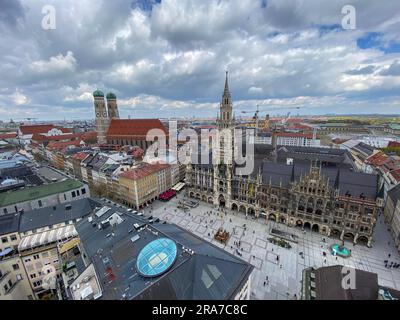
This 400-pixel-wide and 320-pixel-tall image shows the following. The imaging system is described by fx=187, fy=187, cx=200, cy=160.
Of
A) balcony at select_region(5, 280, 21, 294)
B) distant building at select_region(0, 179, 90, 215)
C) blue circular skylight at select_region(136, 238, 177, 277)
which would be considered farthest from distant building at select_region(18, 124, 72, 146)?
blue circular skylight at select_region(136, 238, 177, 277)

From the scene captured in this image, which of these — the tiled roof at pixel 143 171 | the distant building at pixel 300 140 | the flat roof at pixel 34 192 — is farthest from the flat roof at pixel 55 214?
the distant building at pixel 300 140

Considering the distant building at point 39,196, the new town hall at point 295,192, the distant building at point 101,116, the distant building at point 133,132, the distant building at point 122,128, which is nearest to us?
the new town hall at point 295,192

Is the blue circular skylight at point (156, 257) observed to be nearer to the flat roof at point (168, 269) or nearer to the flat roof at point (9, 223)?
the flat roof at point (168, 269)

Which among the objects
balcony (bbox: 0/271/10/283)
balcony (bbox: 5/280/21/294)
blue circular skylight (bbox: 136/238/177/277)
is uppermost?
blue circular skylight (bbox: 136/238/177/277)

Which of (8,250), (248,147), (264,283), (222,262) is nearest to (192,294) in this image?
(222,262)

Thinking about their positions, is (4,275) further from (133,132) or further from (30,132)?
(30,132)

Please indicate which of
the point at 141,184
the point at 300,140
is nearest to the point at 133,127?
the point at 141,184

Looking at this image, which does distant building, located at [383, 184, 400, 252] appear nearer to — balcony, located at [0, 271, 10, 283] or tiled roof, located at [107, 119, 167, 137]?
balcony, located at [0, 271, 10, 283]
